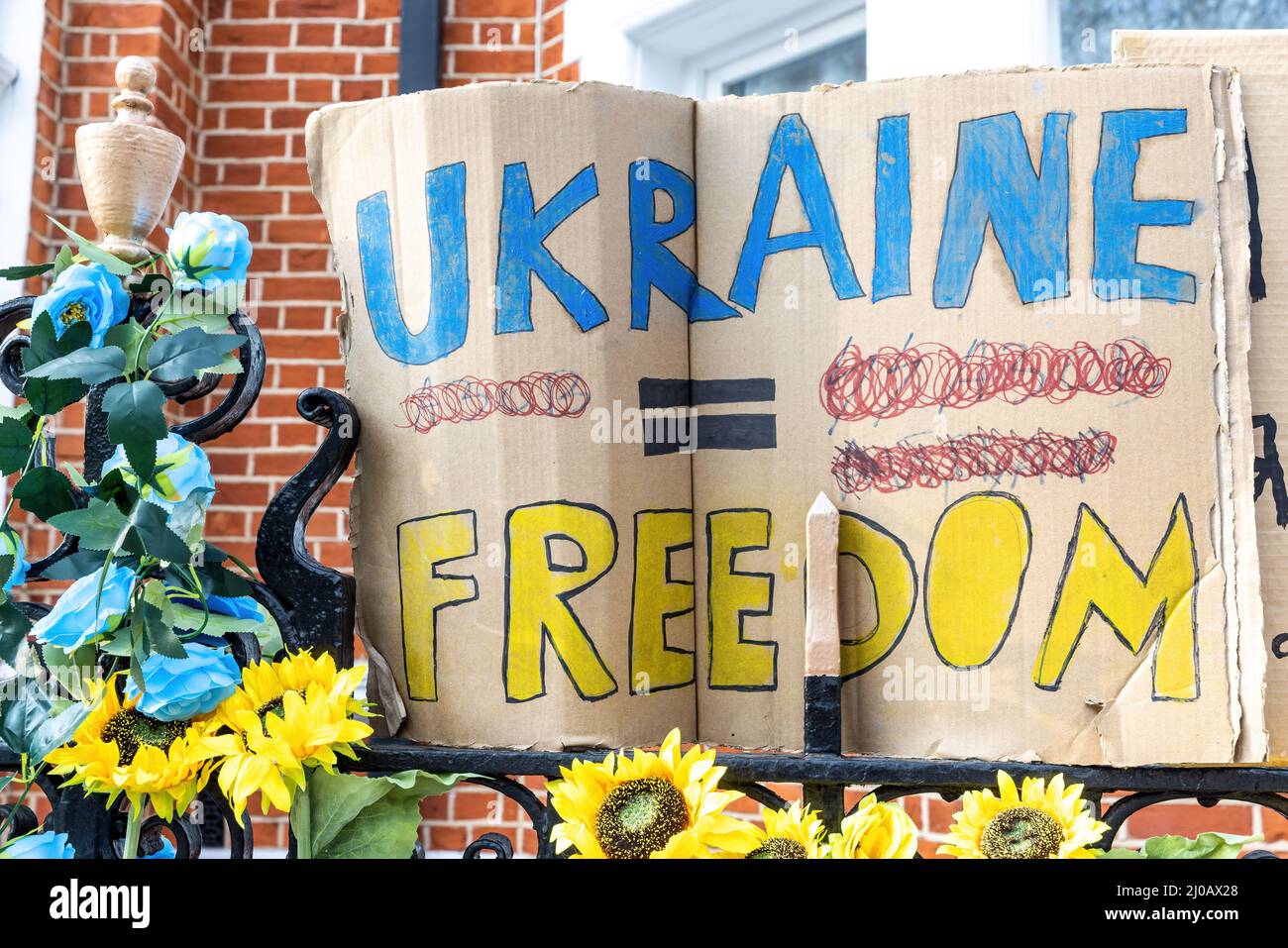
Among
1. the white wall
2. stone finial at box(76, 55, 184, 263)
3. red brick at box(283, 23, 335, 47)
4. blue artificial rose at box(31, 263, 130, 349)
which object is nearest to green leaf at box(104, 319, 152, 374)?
blue artificial rose at box(31, 263, 130, 349)

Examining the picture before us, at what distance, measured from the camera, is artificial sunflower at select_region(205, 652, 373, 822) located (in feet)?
2.56

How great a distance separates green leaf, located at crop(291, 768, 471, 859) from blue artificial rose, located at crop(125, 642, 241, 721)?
3.9 inches

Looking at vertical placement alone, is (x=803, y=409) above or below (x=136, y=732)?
above

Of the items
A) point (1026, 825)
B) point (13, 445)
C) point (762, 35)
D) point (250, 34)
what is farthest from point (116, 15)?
point (1026, 825)

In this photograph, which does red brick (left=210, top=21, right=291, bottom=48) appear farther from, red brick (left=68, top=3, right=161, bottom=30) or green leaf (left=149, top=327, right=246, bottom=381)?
green leaf (left=149, top=327, right=246, bottom=381)

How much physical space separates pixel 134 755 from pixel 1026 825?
2.13 ft

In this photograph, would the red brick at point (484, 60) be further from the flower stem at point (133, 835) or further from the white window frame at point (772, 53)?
the flower stem at point (133, 835)

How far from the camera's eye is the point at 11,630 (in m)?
0.86

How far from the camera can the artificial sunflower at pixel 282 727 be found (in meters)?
0.78

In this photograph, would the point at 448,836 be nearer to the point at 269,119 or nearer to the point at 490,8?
the point at 269,119

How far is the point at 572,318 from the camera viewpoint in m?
0.88

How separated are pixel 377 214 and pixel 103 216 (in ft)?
0.86
